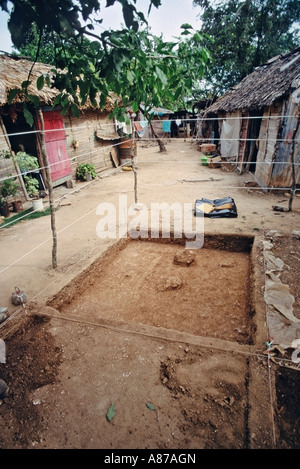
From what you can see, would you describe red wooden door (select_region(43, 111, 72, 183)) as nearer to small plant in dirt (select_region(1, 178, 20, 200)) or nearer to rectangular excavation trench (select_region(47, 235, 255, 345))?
small plant in dirt (select_region(1, 178, 20, 200))

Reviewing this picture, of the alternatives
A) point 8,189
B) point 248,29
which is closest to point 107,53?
point 8,189

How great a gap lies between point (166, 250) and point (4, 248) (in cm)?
330

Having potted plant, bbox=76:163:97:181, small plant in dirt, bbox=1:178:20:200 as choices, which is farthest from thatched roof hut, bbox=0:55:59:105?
potted plant, bbox=76:163:97:181

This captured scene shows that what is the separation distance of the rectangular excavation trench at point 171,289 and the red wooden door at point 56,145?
5119 millimetres

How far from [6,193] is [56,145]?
2.98 metres

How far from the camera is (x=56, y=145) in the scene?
8938 millimetres

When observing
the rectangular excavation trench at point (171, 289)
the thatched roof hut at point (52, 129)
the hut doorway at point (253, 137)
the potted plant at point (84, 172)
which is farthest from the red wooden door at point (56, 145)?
the hut doorway at point (253, 137)

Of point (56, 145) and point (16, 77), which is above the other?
point (16, 77)

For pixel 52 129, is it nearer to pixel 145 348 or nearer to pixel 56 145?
pixel 56 145

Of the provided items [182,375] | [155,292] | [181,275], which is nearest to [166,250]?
[181,275]

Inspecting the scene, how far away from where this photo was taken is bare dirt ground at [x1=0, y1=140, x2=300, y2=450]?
2.04 metres

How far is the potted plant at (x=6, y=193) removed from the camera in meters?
6.73

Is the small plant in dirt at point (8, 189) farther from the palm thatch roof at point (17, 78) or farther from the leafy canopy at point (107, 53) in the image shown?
the leafy canopy at point (107, 53)
